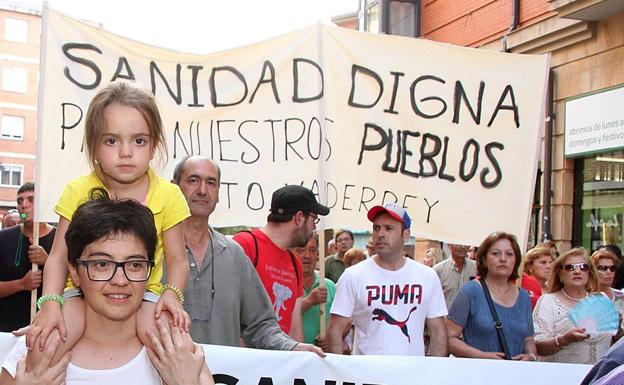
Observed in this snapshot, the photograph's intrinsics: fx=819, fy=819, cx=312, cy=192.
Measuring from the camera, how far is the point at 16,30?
185 ft

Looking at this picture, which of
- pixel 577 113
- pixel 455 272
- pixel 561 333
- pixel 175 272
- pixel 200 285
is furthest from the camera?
pixel 577 113

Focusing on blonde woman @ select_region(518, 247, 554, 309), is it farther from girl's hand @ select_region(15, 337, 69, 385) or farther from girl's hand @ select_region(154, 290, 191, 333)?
girl's hand @ select_region(15, 337, 69, 385)

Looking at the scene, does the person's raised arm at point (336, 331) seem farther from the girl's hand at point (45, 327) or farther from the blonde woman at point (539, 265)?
the blonde woman at point (539, 265)

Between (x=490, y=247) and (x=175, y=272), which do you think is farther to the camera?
(x=490, y=247)

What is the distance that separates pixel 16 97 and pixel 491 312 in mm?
52848

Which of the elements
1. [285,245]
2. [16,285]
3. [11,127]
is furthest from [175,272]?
[11,127]

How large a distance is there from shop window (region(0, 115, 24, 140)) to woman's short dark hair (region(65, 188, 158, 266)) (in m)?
52.5

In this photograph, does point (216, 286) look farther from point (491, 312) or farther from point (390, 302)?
point (491, 312)

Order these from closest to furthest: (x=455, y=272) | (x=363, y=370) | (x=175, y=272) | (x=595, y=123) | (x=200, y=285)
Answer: (x=175, y=272)
(x=363, y=370)
(x=200, y=285)
(x=455, y=272)
(x=595, y=123)

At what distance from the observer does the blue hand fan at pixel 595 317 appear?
5.48 meters

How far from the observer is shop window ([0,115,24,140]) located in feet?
170

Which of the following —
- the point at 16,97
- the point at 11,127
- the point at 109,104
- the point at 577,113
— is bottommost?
the point at 109,104

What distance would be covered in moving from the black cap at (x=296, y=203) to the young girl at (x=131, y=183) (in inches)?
70.1

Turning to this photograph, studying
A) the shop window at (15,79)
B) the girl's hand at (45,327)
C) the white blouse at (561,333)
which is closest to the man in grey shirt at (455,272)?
the white blouse at (561,333)
